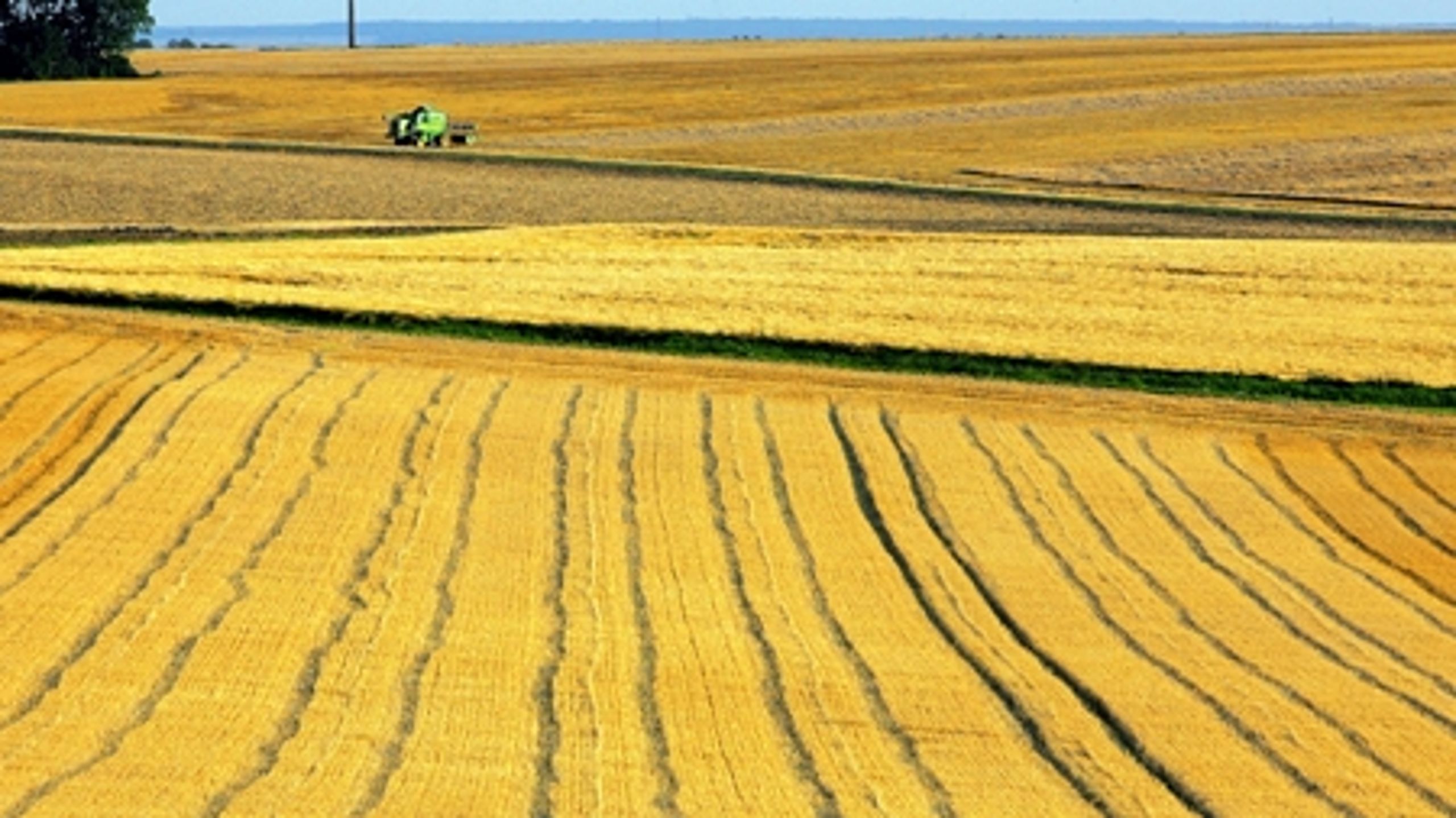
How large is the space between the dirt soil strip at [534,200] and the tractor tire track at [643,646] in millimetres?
20030

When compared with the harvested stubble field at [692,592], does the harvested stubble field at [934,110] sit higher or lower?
lower

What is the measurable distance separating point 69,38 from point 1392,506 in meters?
82.5

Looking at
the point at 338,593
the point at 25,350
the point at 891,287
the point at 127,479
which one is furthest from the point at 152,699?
the point at 891,287

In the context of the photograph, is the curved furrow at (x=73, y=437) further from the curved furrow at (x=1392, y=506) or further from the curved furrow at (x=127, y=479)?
the curved furrow at (x=1392, y=506)

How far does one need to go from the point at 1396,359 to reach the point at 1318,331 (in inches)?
68.8

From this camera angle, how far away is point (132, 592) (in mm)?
13891

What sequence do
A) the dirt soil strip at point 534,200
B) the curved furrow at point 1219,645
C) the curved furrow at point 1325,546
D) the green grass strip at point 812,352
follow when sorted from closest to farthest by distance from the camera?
the curved furrow at point 1219,645, the curved furrow at point 1325,546, the green grass strip at point 812,352, the dirt soil strip at point 534,200

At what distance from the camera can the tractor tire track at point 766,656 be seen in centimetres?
1061

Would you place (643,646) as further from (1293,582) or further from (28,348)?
(28,348)

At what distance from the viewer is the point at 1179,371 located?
24.8 m

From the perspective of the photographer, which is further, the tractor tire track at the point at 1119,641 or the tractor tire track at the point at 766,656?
the tractor tire track at the point at 1119,641

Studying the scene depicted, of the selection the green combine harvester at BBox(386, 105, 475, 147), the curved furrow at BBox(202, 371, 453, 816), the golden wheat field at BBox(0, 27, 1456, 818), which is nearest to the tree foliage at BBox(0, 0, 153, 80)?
the green combine harvester at BBox(386, 105, 475, 147)

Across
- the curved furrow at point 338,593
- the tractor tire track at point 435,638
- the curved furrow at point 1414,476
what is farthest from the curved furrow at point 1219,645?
the curved furrow at point 338,593

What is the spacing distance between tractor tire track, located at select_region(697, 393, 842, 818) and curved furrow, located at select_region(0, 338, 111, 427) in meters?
4.77
